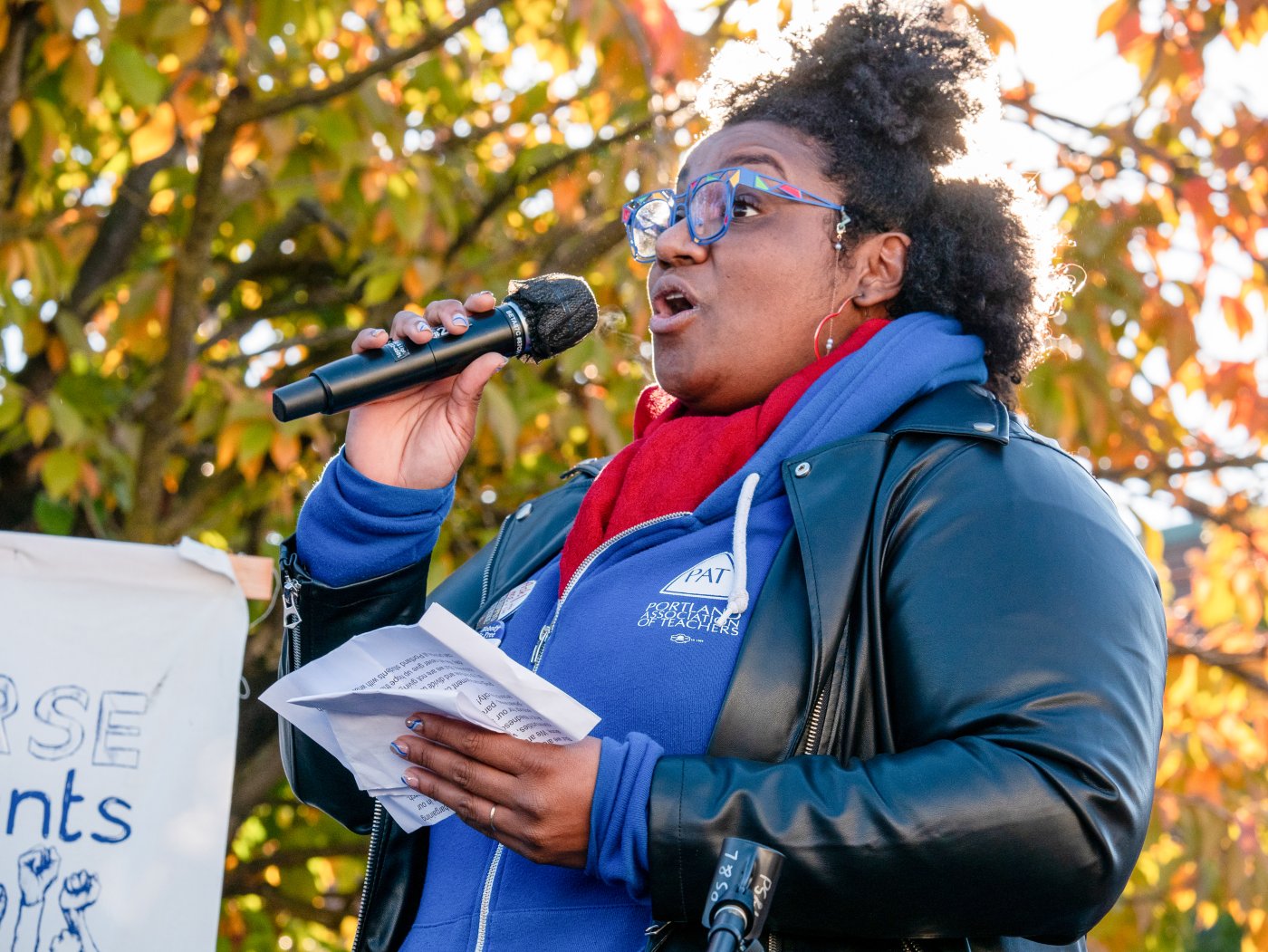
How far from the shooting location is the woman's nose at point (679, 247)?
7.96ft

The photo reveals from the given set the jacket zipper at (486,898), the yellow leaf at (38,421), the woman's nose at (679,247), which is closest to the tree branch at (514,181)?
the yellow leaf at (38,421)

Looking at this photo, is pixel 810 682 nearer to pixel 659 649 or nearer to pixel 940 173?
pixel 659 649

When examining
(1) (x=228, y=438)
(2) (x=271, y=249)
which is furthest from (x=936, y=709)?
(2) (x=271, y=249)

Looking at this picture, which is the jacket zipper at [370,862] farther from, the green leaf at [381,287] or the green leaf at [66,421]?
the green leaf at [381,287]

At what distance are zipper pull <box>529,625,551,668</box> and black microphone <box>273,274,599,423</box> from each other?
427 millimetres

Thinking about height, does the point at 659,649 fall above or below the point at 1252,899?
above

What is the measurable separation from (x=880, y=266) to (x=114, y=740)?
77.4 inches

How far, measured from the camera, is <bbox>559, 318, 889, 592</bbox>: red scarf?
2.21 meters

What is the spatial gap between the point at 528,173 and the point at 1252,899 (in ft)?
11.2

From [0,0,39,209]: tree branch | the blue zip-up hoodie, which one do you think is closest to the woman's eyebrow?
the blue zip-up hoodie

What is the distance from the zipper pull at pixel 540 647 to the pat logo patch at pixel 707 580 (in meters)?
0.23

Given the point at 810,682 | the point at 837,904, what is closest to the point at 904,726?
the point at 810,682

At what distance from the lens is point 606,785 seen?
167 cm

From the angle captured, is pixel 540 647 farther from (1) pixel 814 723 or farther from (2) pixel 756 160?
(2) pixel 756 160
